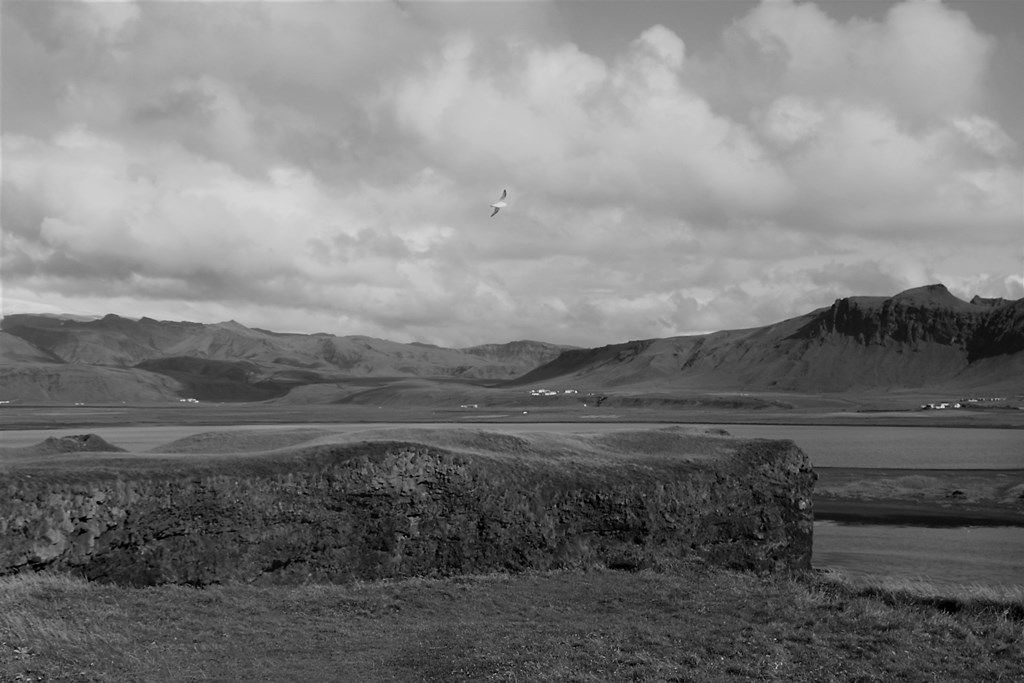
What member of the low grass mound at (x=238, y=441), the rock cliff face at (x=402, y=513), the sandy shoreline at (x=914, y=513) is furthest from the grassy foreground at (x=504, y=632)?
the sandy shoreline at (x=914, y=513)

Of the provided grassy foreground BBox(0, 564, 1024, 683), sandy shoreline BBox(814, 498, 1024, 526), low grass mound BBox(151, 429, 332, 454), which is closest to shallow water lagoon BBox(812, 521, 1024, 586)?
sandy shoreline BBox(814, 498, 1024, 526)

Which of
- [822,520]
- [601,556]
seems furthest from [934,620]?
[822,520]

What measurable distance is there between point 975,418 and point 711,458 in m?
172

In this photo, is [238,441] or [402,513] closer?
[402,513]

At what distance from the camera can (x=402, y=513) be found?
101 feet

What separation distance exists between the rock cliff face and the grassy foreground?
71.0 inches

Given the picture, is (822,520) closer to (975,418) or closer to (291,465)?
(291,465)

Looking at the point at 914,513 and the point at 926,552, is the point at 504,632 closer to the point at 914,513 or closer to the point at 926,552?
the point at 926,552

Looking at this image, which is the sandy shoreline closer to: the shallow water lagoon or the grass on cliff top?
the shallow water lagoon

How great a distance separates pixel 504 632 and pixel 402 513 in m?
10.0

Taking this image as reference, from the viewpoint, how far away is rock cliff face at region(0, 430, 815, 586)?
89.7 feet

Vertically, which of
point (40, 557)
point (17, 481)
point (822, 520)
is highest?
point (17, 481)

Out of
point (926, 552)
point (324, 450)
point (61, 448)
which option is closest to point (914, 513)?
point (926, 552)

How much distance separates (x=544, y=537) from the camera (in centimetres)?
3216
